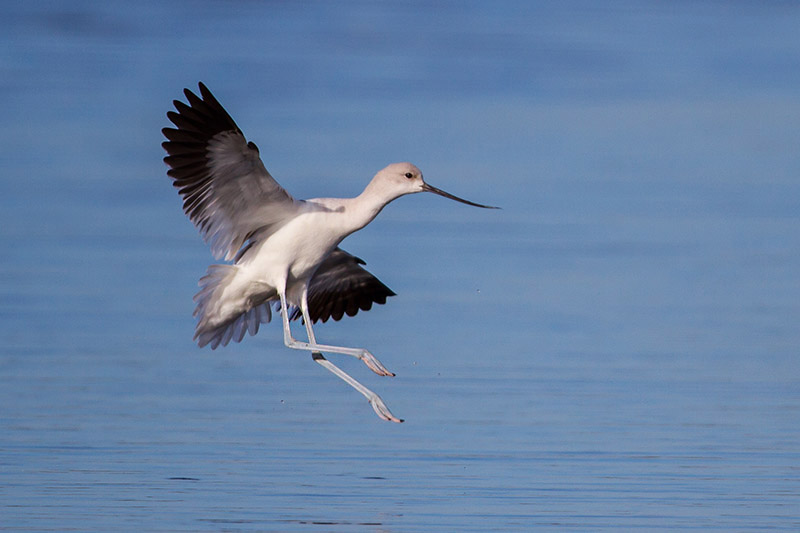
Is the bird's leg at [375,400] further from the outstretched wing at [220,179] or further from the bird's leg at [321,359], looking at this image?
the outstretched wing at [220,179]

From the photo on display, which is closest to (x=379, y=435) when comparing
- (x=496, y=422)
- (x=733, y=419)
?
(x=496, y=422)

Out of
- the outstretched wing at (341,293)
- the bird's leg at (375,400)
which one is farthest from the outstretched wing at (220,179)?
the outstretched wing at (341,293)

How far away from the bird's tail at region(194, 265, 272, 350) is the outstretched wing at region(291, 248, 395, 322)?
637mm

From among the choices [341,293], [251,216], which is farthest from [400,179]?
[341,293]

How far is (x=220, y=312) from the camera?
1151 cm

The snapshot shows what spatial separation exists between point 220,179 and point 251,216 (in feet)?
1.27

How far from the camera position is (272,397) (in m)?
13.3

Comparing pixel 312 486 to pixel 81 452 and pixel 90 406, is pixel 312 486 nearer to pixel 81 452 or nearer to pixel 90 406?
pixel 81 452

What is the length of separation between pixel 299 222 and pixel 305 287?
610 millimetres

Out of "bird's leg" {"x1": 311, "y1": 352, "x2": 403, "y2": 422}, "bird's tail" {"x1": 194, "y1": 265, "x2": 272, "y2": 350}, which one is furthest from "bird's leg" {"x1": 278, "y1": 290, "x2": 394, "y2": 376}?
"bird's tail" {"x1": 194, "y1": 265, "x2": 272, "y2": 350}

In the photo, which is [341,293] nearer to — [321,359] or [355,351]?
[321,359]

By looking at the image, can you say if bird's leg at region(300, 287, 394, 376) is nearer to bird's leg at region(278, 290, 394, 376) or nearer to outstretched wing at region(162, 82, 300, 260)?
bird's leg at region(278, 290, 394, 376)

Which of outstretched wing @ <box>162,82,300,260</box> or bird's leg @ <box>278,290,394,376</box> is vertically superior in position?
outstretched wing @ <box>162,82,300,260</box>

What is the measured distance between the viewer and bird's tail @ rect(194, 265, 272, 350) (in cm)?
1133
